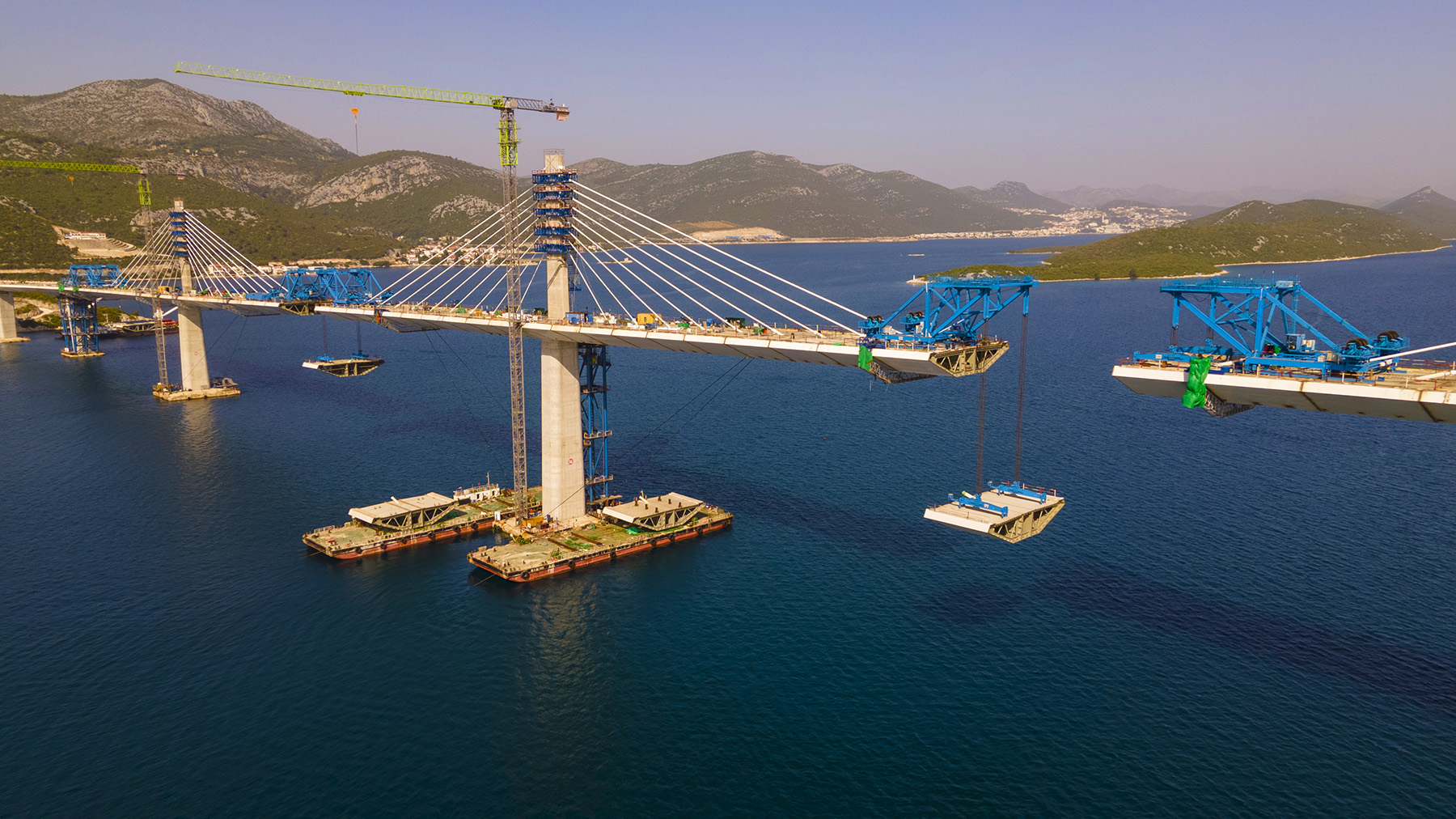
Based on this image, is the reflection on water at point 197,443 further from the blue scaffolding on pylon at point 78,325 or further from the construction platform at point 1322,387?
the construction platform at point 1322,387

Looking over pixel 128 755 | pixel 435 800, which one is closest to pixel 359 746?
pixel 435 800

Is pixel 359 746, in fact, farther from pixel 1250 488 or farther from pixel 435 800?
pixel 1250 488

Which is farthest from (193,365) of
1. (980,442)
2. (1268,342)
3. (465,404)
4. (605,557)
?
(1268,342)

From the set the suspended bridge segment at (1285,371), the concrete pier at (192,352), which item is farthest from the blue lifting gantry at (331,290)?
the suspended bridge segment at (1285,371)

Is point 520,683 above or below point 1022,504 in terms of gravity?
below

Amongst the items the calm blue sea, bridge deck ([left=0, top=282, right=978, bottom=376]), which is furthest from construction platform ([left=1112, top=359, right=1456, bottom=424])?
the calm blue sea
